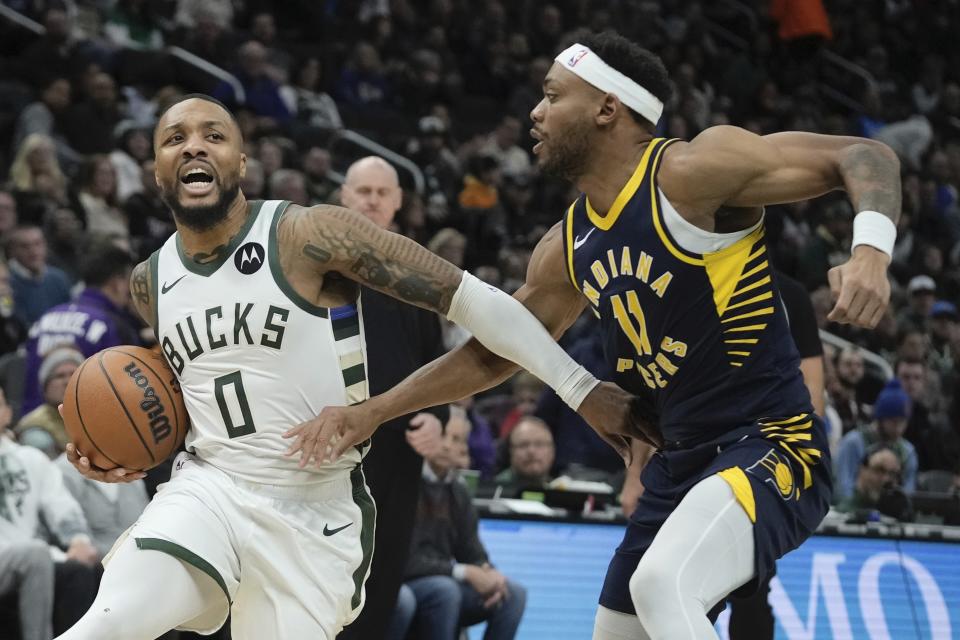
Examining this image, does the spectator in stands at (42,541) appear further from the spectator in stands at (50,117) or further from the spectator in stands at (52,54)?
the spectator in stands at (52,54)

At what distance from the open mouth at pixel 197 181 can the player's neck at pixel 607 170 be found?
121 centimetres

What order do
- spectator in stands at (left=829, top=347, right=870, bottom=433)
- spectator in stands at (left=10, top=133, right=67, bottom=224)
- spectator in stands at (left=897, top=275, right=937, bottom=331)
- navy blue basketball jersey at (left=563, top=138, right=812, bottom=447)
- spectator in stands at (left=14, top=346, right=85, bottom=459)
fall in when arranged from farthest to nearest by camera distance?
spectator in stands at (left=897, top=275, right=937, bottom=331)
spectator in stands at (left=829, top=347, right=870, bottom=433)
spectator in stands at (left=10, top=133, right=67, bottom=224)
spectator in stands at (left=14, top=346, right=85, bottom=459)
navy blue basketball jersey at (left=563, top=138, right=812, bottom=447)

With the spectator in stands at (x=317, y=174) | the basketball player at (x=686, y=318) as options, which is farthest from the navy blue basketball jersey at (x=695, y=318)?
the spectator in stands at (x=317, y=174)

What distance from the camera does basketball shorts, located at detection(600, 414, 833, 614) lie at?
4008mm

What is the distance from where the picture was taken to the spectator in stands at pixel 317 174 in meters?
12.3

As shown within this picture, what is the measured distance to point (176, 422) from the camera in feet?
14.6

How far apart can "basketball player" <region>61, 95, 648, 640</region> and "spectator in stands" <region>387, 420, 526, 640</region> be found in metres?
2.62

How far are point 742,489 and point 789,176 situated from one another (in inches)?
36.3

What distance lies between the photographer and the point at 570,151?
4.46 m

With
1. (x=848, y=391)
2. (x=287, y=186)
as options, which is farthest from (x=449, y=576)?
(x=848, y=391)

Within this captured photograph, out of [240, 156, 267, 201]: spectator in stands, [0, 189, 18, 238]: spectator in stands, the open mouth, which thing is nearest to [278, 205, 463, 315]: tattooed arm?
the open mouth

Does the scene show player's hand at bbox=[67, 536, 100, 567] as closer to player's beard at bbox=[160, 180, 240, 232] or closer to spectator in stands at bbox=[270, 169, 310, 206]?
player's beard at bbox=[160, 180, 240, 232]

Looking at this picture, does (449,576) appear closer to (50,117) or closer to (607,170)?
(607,170)

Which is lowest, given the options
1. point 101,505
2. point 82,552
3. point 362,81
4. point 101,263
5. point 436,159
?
point 82,552
